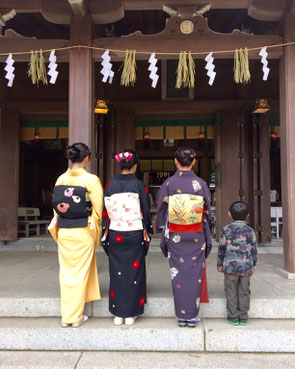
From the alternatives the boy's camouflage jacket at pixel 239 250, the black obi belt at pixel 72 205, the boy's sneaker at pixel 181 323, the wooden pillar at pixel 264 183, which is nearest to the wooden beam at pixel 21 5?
the black obi belt at pixel 72 205

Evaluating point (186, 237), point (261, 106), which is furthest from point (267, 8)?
point (186, 237)

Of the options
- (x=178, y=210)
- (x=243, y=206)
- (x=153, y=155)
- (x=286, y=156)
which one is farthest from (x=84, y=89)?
(x=153, y=155)

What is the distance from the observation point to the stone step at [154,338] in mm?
2877

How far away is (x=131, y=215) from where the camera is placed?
9.87 ft

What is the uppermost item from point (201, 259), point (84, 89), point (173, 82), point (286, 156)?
point (173, 82)

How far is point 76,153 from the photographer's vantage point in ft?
10.2

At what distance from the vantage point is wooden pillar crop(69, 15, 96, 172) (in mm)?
4160

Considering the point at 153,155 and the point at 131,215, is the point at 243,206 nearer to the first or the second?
the point at 131,215

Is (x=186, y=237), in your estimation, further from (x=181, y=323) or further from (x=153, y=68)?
(x=153, y=68)

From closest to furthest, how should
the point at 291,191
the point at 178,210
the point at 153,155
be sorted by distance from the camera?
the point at 178,210
the point at 291,191
the point at 153,155

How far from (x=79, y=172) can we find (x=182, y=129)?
4.35 metres

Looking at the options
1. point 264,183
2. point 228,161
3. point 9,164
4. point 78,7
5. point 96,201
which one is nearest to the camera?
point 96,201

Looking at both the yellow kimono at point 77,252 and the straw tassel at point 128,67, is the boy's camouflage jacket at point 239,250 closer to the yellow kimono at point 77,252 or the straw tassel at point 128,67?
the yellow kimono at point 77,252

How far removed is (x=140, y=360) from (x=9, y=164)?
555 centimetres
